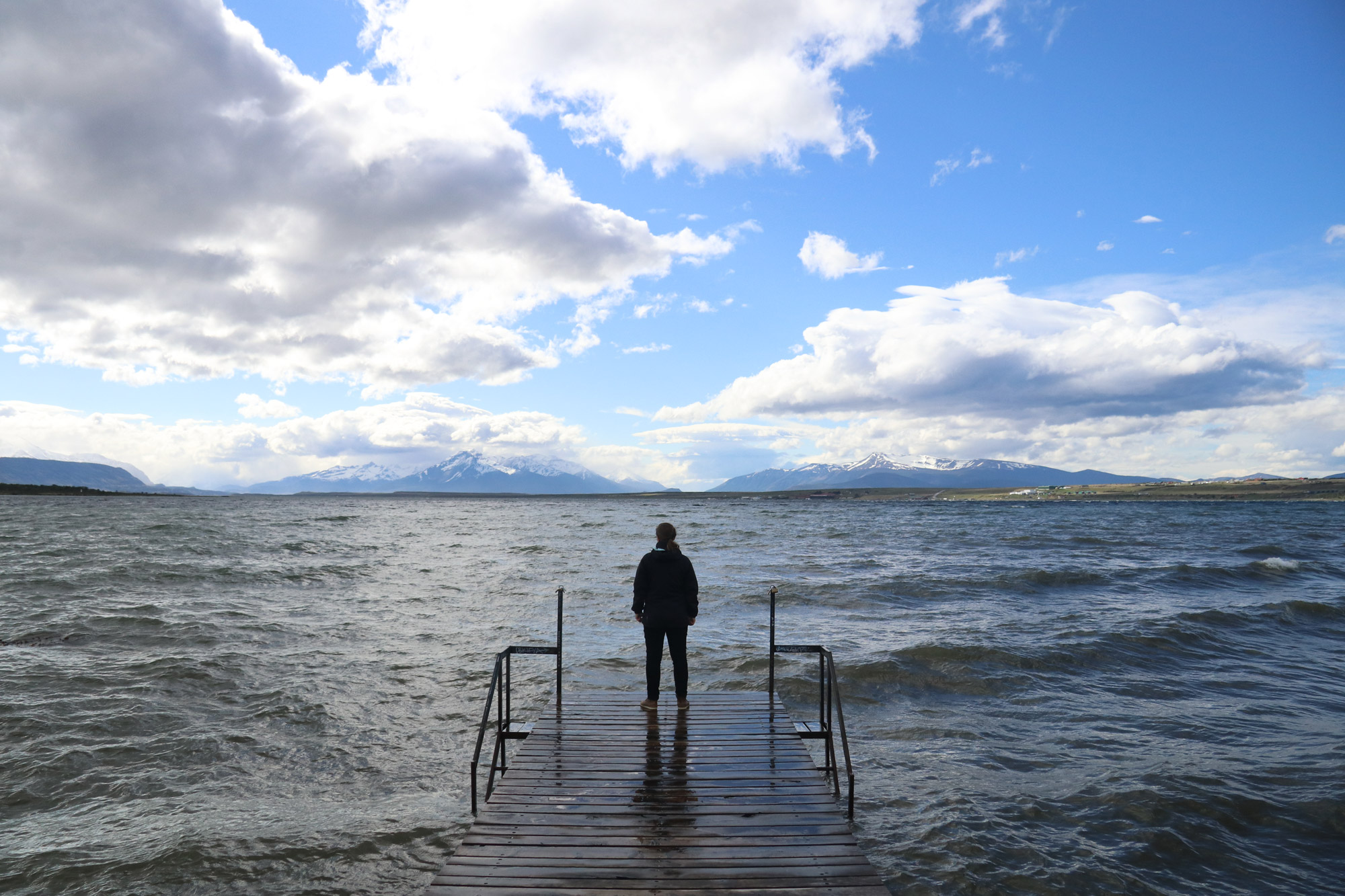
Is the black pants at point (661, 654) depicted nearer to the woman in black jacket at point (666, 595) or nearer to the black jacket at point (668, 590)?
the woman in black jacket at point (666, 595)

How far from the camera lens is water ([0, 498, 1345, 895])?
912 cm

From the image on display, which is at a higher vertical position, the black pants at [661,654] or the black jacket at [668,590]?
the black jacket at [668,590]

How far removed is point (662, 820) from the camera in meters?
7.33

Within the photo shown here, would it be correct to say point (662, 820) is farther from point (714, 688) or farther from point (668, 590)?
point (714, 688)

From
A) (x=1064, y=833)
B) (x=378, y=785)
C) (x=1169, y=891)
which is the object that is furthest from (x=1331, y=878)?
(x=378, y=785)

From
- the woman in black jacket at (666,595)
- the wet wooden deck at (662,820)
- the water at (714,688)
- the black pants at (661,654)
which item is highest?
the woman in black jacket at (666,595)

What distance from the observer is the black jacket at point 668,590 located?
10594mm

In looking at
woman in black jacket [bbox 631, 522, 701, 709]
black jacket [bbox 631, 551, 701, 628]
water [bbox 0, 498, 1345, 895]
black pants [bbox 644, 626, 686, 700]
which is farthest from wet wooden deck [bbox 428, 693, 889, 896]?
water [bbox 0, 498, 1345, 895]

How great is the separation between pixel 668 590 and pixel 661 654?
1204mm

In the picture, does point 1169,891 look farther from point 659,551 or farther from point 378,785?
point 378,785

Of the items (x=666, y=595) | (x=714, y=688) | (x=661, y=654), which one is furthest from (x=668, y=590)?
(x=714, y=688)

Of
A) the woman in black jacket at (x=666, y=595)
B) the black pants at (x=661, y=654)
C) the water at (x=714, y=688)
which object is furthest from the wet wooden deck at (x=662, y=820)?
the water at (x=714, y=688)

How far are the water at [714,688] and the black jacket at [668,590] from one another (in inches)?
163

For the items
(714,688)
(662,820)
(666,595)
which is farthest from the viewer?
(714,688)
